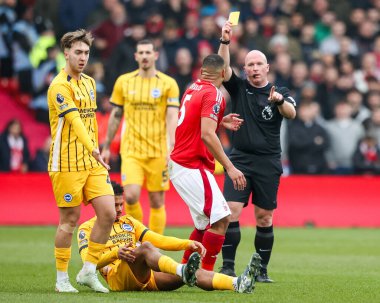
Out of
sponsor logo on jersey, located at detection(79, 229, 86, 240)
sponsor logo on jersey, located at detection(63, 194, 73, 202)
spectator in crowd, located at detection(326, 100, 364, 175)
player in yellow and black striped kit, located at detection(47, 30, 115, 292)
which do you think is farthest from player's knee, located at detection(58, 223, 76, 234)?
spectator in crowd, located at detection(326, 100, 364, 175)

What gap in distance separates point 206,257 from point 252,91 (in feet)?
7.90

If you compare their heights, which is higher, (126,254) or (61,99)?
(61,99)

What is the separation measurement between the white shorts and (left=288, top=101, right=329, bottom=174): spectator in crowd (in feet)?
35.4

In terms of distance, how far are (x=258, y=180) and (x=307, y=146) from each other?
31.0ft

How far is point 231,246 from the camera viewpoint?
40.4 feet

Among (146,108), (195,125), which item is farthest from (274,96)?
(146,108)

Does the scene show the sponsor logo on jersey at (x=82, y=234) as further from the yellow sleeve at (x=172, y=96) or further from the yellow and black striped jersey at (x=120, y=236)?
the yellow sleeve at (x=172, y=96)

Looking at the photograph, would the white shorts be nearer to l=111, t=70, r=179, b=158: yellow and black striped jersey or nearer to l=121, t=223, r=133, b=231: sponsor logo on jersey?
l=121, t=223, r=133, b=231: sponsor logo on jersey

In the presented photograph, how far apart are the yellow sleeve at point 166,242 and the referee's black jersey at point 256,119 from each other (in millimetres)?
2063

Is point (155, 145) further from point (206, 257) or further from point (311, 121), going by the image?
point (311, 121)

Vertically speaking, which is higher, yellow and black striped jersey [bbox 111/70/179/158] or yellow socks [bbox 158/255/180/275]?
yellow and black striped jersey [bbox 111/70/179/158]

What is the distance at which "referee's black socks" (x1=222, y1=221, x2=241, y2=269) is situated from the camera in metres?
12.3

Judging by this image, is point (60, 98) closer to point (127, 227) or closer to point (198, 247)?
point (127, 227)

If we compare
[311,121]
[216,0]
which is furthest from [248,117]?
[216,0]
